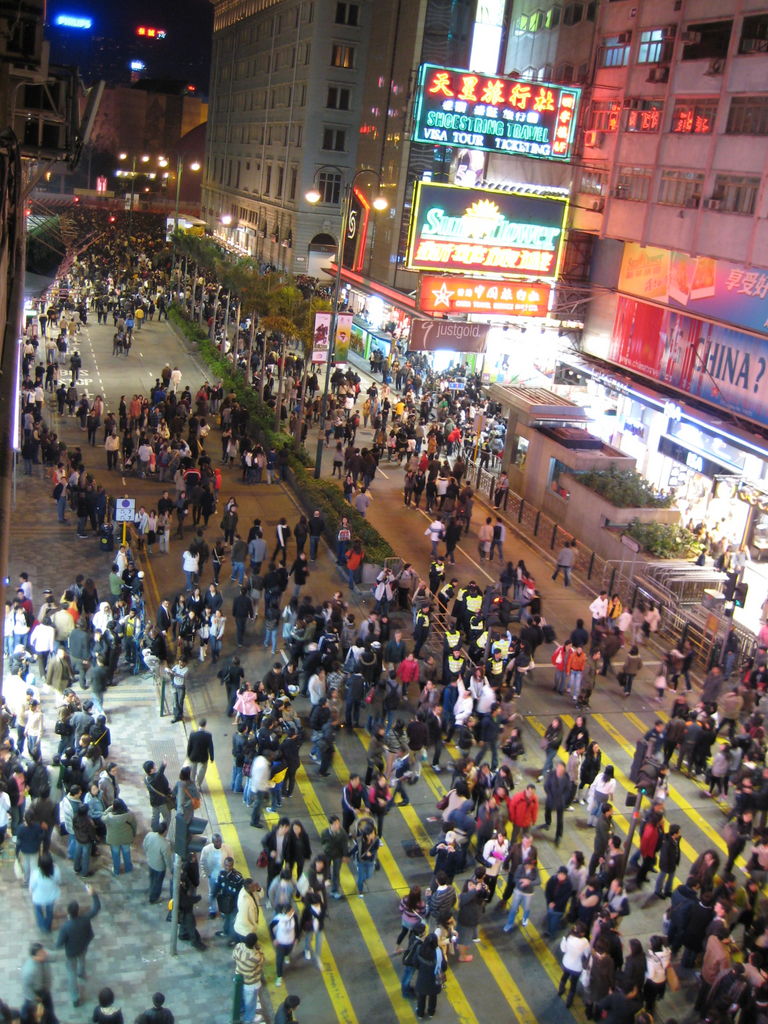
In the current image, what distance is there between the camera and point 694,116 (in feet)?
98.9

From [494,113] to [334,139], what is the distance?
123ft

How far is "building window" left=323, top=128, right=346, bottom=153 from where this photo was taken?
67.3 metres

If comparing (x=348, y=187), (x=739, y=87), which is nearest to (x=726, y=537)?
(x=739, y=87)

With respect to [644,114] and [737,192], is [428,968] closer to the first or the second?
[737,192]

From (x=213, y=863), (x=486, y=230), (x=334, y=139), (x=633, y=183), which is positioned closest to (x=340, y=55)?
(x=334, y=139)

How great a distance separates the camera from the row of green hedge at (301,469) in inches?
965

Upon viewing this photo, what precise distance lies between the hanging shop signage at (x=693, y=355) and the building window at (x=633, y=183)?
11.1ft

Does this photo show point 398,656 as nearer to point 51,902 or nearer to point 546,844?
point 546,844

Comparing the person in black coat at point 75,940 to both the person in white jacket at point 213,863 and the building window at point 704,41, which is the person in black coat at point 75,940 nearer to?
the person in white jacket at point 213,863

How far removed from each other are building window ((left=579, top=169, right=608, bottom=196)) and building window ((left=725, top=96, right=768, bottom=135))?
668cm

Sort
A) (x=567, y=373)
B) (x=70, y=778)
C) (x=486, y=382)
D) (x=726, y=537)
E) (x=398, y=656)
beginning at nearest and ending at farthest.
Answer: (x=70, y=778) < (x=398, y=656) < (x=726, y=537) < (x=567, y=373) < (x=486, y=382)

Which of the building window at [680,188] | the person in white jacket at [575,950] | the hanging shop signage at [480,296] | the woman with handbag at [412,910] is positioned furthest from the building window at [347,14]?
the person in white jacket at [575,950]

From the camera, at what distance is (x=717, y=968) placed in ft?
36.6

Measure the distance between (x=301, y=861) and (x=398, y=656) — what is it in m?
6.01
